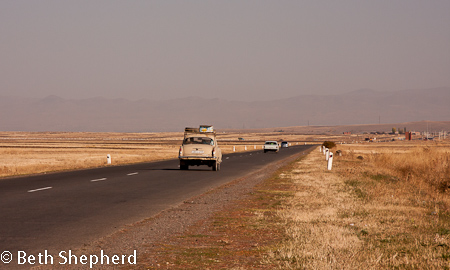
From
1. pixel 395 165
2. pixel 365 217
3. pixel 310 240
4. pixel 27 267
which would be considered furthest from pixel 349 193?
pixel 395 165

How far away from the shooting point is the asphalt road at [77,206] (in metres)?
8.94

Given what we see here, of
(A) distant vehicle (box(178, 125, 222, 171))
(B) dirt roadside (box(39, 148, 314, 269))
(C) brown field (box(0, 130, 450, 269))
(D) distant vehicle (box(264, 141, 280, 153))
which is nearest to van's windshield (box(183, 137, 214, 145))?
(A) distant vehicle (box(178, 125, 222, 171))

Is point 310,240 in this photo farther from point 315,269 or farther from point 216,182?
point 216,182

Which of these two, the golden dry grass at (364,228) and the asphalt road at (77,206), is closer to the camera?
the golden dry grass at (364,228)

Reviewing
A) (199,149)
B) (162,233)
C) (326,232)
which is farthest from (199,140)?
(326,232)

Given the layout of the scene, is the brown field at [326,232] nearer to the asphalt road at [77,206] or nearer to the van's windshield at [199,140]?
the asphalt road at [77,206]

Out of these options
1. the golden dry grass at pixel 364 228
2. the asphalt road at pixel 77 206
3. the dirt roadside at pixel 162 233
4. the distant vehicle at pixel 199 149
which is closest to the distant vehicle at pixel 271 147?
the distant vehicle at pixel 199 149

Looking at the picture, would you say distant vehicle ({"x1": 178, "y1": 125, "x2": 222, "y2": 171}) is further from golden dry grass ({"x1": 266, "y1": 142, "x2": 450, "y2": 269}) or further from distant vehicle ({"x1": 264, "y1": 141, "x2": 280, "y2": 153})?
distant vehicle ({"x1": 264, "y1": 141, "x2": 280, "y2": 153})

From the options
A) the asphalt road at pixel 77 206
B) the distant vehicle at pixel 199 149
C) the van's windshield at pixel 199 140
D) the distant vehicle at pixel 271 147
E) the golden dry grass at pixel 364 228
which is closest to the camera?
the golden dry grass at pixel 364 228

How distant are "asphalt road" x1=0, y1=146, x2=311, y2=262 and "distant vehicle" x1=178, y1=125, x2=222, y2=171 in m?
5.11

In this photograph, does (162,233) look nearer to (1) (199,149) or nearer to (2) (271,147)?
(1) (199,149)

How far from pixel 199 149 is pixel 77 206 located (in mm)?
14528

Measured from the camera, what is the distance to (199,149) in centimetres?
2753

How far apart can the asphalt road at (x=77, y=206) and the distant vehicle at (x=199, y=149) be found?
5110 mm
